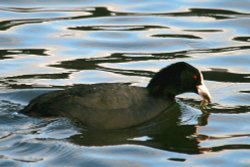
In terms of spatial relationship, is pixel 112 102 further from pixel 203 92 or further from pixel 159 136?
pixel 203 92

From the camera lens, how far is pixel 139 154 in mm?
9008

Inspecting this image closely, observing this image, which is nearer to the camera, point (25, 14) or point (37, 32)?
point (37, 32)

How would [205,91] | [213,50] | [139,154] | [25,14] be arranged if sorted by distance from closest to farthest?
[139,154]
[205,91]
[213,50]
[25,14]

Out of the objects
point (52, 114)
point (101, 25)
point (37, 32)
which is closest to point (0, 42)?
point (37, 32)

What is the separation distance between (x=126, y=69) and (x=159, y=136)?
2.65 m

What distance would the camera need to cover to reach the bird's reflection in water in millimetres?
9391

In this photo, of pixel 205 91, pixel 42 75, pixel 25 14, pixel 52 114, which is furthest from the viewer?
pixel 25 14

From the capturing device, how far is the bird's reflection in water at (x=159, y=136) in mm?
9391

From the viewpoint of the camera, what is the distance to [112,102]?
981 cm

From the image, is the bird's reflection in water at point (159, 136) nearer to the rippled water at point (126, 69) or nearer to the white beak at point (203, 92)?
the rippled water at point (126, 69)

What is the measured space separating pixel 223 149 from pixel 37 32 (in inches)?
222

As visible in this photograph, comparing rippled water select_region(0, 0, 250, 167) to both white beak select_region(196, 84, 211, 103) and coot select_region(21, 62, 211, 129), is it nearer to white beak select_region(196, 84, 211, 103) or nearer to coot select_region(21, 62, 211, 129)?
coot select_region(21, 62, 211, 129)

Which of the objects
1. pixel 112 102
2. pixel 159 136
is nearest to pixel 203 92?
pixel 159 136

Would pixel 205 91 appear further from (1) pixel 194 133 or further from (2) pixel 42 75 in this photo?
(2) pixel 42 75
